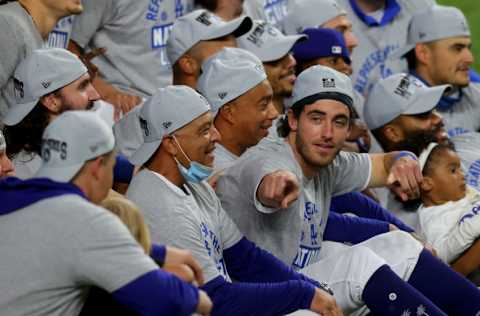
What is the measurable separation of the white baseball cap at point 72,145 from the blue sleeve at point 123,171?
138 cm

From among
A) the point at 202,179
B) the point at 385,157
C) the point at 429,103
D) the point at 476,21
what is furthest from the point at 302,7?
the point at 476,21

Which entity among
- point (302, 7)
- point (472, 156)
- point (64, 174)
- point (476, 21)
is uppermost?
point (64, 174)

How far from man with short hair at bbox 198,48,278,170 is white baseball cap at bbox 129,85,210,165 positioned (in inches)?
27.5

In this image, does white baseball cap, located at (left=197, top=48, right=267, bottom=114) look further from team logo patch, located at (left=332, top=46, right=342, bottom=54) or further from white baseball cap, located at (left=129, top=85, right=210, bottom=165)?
team logo patch, located at (left=332, top=46, right=342, bottom=54)

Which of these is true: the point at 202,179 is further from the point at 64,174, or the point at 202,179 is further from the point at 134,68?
the point at 134,68

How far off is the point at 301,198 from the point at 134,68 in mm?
1719

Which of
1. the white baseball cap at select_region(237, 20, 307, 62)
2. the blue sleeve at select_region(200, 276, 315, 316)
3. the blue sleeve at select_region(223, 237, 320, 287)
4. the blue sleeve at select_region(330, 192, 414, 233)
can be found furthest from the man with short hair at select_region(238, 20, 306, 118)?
the blue sleeve at select_region(200, 276, 315, 316)

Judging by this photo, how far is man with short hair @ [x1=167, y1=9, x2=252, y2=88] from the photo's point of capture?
5.93 metres

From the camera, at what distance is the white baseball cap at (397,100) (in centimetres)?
642

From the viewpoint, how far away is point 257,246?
475 cm

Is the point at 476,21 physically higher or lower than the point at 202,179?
lower

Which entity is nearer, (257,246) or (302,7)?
(257,246)

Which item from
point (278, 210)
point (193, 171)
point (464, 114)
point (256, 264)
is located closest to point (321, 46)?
point (464, 114)

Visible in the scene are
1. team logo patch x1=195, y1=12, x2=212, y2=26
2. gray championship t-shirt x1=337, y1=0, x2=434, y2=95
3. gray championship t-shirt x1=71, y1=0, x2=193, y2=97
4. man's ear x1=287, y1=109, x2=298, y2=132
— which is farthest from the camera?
gray championship t-shirt x1=337, y1=0, x2=434, y2=95
